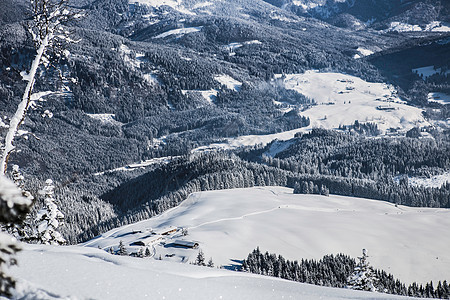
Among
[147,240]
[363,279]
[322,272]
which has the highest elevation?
[363,279]

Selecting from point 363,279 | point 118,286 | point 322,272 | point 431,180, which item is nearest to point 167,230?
point 322,272

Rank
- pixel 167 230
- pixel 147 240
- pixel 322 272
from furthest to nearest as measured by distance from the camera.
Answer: pixel 167 230
pixel 147 240
pixel 322 272

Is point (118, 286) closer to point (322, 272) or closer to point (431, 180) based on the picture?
point (322, 272)

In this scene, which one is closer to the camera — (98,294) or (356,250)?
(98,294)

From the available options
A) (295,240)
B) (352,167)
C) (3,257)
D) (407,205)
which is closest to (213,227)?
(295,240)

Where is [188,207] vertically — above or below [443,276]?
above

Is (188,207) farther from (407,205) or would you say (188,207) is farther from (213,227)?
(407,205)

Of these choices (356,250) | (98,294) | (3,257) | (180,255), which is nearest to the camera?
(3,257)
